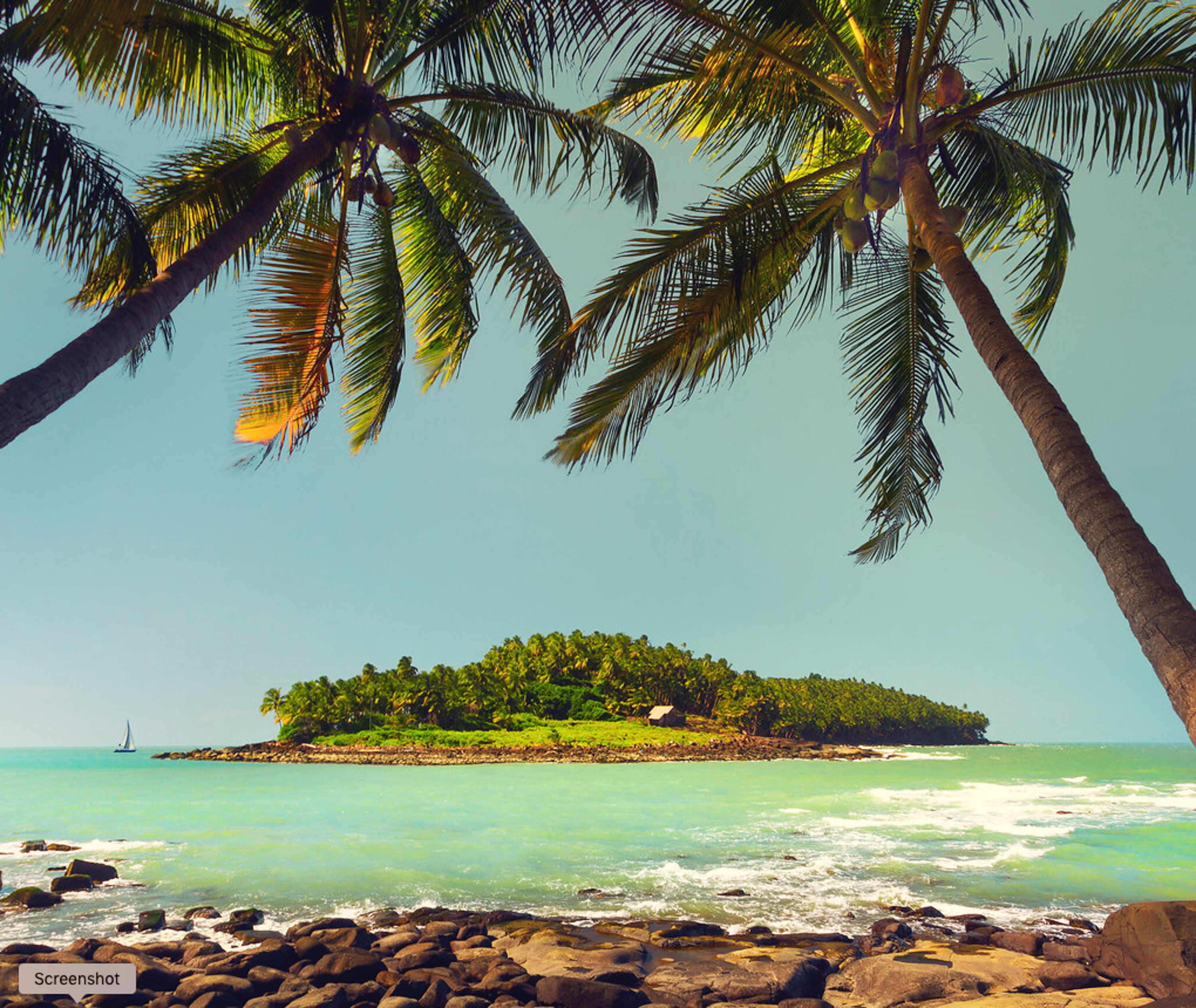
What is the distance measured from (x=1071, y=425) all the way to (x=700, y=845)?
1069 cm

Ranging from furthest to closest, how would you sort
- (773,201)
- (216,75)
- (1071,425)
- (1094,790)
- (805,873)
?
(1094,790) < (805,873) < (216,75) < (773,201) < (1071,425)

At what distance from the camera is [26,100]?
5.50 meters

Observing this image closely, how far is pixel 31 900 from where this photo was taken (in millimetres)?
8281

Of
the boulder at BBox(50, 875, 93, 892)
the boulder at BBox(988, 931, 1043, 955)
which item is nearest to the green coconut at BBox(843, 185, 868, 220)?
the boulder at BBox(988, 931, 1043, 955)

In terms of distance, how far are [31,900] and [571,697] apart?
167ft

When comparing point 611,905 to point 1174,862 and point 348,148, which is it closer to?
point 348,148

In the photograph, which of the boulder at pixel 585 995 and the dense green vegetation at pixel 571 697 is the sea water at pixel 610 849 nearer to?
the boulder at pixel 585 995

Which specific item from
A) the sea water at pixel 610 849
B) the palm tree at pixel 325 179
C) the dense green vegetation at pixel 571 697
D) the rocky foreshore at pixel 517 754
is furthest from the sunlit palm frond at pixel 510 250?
the dense green vegetation at pixel 571 697

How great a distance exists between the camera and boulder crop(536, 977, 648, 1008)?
4.93m

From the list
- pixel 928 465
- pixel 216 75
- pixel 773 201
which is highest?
pixel 216 75

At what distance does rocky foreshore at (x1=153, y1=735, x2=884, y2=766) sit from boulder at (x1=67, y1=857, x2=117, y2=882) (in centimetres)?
2938

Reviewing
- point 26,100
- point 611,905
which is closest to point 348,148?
point 26,100

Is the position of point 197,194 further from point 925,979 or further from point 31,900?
Result: point 925,979

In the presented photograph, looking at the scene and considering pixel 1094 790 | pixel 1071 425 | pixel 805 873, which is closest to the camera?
pixel 1071 425
